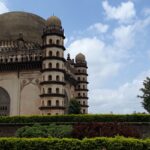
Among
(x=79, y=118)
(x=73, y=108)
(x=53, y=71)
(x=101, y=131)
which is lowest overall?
(x=101, y=131)

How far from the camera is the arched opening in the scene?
53.0 meters

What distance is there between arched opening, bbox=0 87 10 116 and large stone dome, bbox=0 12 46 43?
896 centimetres

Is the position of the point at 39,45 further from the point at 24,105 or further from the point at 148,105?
the point at 148,105

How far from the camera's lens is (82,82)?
6406 cm

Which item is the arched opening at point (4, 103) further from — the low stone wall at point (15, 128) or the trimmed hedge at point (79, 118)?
the low stone wall at point (15, 128)

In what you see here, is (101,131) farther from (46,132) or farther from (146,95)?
(146,95)

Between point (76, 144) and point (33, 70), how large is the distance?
34370 millimetres

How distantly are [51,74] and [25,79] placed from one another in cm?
482

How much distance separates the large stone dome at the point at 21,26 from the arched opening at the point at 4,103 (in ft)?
29.4

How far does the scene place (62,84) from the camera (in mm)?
50375

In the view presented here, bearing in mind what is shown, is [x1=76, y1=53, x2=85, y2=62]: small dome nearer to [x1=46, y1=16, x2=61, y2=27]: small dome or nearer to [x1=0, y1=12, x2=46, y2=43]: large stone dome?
[x1=0, y1=12, x2=46, y2=43]: large stone dome

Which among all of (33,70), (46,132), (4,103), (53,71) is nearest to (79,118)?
(46,132)

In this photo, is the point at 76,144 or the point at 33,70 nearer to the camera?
the point at 76,144

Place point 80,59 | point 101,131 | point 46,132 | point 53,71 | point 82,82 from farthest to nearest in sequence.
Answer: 1. point 80,59
2. point 82,82
3. point 53,71
4. point 46,132
5. point 101,131
